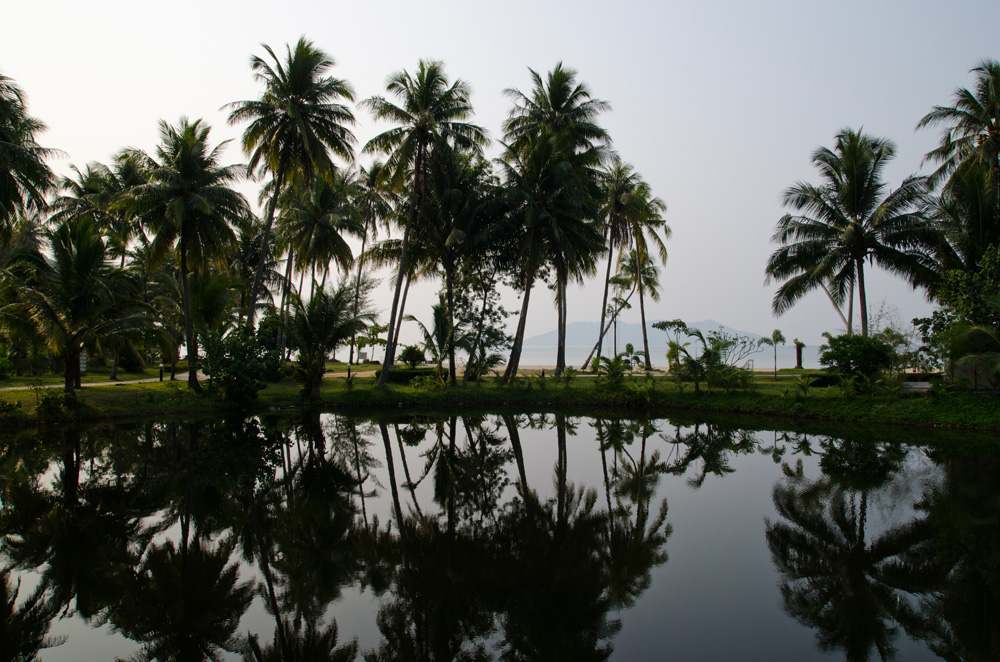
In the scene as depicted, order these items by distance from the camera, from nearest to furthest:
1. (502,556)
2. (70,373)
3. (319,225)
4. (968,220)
A: (502,556), (70,373), (968,220), (319,225)

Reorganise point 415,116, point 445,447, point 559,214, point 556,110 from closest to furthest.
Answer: point 445,447
point 415,116
point 559,214
point 556,110

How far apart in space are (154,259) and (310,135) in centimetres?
667

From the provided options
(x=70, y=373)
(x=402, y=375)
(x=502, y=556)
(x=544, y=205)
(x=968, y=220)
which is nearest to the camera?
(x=502, y=556)

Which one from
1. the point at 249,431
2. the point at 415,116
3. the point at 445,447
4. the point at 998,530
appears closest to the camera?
the point at 998,530

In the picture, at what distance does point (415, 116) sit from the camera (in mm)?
19906

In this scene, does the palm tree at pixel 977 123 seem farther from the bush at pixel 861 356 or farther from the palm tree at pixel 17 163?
the palm tree at pixel 17 163

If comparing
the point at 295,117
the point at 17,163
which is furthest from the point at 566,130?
the point at 17,163

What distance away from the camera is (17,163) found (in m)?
14.3

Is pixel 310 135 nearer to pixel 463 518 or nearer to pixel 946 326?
pixel 463 518

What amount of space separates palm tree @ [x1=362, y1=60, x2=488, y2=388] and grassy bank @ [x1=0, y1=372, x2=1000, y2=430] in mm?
2122

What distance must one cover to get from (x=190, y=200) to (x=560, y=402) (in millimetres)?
13978

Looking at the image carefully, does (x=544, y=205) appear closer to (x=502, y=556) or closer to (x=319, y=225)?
(x=319, y=225)

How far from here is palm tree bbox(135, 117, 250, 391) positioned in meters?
17.4

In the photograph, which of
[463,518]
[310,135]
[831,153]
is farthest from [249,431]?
[831,153]
